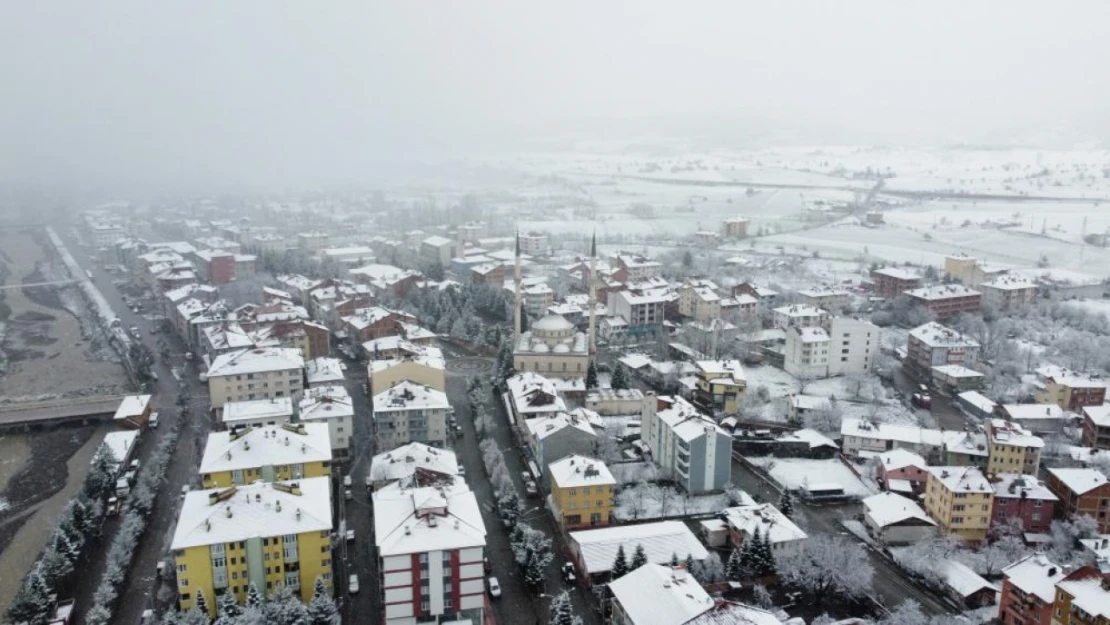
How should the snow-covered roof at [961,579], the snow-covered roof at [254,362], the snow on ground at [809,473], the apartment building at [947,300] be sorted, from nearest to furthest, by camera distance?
the snow-covered roof at [961,579], the snow on ground at [809,473], the snow-covered roof at [254,362], the apartment building at [947,300]

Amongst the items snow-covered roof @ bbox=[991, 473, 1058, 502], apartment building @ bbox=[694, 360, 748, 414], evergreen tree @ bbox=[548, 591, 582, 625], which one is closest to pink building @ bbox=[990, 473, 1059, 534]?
→ snow-covered roof @ bbox=[991, 473, 1058, 502]

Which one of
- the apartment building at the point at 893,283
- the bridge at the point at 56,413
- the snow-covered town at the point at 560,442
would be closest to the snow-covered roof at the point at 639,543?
the snow-covered town at the point at 560,442

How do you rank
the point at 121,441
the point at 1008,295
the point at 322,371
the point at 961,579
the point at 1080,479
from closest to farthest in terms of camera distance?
the point at 961,579 → the point at 1080,479 → the point at 121,441 → the point at 322,371 → the point at 1008,295

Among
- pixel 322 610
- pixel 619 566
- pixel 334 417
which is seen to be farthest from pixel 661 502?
pixel 334 417

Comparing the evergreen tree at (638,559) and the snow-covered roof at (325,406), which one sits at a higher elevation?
the snow-covered roof at (325,406)

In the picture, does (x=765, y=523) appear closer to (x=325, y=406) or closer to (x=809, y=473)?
(x=809, y=473)

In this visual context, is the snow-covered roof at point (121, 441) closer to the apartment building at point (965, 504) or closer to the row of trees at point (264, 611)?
the row of trees at point (264, 611)

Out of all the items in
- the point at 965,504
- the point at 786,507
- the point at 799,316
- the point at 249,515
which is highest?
the point at 799,316

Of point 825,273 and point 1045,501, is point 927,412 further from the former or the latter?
point 825,273
